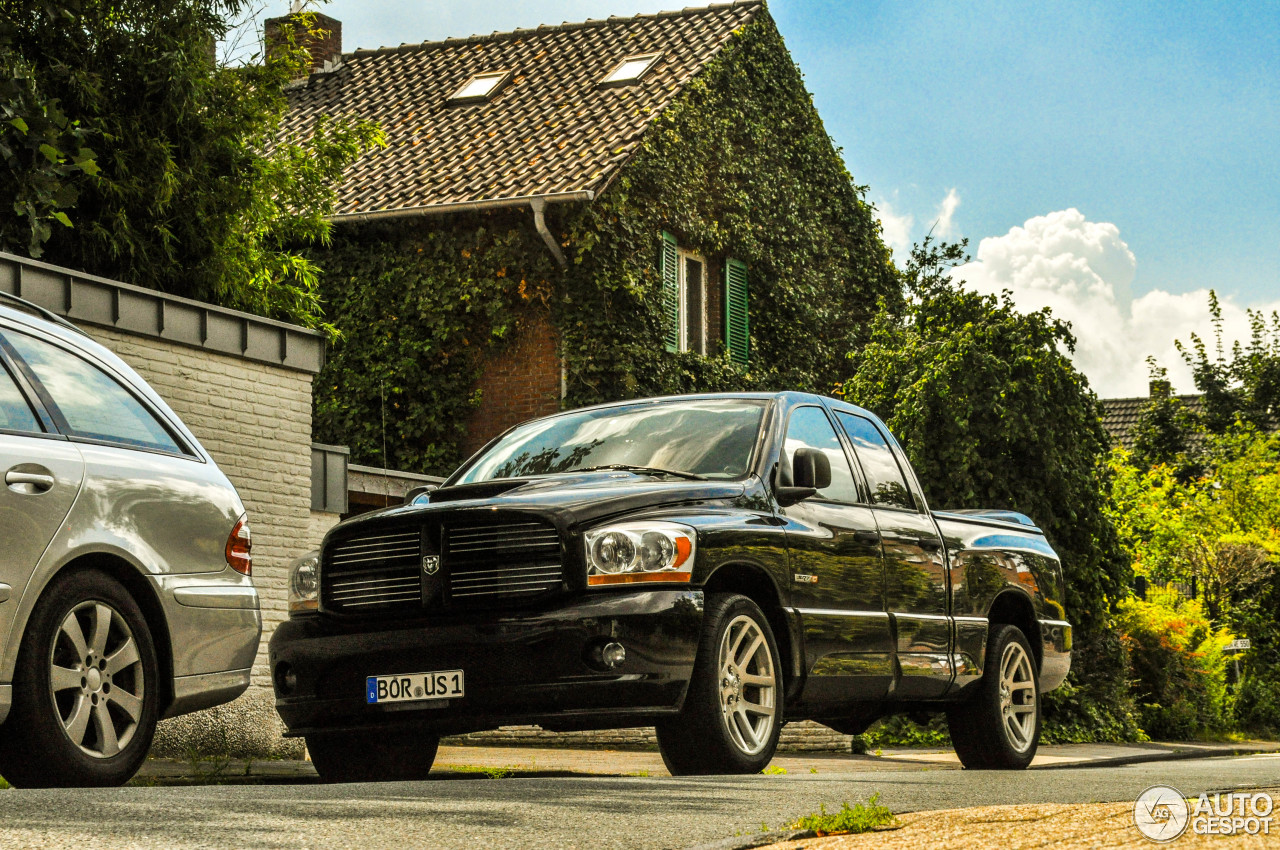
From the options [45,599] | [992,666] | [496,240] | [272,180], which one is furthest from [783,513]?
[496,240]

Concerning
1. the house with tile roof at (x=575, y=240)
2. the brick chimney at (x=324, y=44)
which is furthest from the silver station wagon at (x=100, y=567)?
the brick chimney at (x=324, y=44)

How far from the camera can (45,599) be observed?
592 cm

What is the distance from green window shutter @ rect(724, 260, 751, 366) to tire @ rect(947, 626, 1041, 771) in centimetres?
1262

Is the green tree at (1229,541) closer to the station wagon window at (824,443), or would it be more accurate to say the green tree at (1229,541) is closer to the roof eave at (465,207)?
the roof eave at (465,207)

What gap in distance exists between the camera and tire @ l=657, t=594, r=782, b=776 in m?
6.80

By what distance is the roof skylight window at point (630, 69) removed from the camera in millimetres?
22484

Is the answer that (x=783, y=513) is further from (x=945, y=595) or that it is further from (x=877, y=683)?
(x=945, y=595)

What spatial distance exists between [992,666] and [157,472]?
5.03m

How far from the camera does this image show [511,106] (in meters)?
22.7

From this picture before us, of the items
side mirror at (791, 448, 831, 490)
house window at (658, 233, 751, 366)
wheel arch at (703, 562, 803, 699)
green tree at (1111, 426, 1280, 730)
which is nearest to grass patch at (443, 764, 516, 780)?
wheel arch at (703, 562, 803, 699)

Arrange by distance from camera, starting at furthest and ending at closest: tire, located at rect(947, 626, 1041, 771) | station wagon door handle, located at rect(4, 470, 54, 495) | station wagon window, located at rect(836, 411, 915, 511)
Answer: tire, located at rect(947, 626, 1041, 771), station wagon window, located at rect(836, 411, 915, 511), station wagon door handle, located at rect(4, 470, 54, 495)

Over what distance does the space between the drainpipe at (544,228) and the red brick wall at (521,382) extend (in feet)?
2.53

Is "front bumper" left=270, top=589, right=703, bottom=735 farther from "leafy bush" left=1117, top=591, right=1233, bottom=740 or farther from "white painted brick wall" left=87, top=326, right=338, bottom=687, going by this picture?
"leafy bush" left=1117, top=591, right=1233, bottom=740

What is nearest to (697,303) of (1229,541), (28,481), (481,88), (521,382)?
(521,382)
